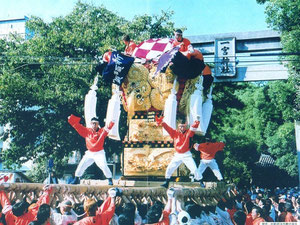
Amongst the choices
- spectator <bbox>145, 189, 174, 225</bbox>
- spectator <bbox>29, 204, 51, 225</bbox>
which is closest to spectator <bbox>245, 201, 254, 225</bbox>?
spectator <bbox>145, 189, 174, 225</bbox>

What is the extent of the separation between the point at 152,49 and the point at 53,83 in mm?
6579

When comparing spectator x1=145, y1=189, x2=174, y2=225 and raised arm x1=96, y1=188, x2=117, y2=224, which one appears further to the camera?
spectator x1=145, y1=189, x2=174, y2=225

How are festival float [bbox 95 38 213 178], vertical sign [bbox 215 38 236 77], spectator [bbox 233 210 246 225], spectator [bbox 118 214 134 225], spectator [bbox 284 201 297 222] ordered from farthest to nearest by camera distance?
vertical sign [bbox 215 38 236 77], festival float [bbox 95 38 213 178], spectator [bbox 284 201 297 222], spectator [bbox 233 210 246 225], spectator [bbox 118 214 134 225]

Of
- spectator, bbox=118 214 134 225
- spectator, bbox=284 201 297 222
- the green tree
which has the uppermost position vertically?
the green tree

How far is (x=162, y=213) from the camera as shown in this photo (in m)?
6.78

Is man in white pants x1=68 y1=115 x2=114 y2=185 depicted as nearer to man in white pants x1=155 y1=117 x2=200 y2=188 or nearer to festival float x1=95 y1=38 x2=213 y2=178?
festival float x1=95 y1=38 x2=213 y2=178

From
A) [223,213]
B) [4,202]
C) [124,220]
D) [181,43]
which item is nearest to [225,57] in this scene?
[181,43]

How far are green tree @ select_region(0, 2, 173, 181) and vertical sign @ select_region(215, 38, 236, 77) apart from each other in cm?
242

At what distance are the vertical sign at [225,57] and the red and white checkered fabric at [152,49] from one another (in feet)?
16.6

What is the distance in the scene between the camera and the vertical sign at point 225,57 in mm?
14867

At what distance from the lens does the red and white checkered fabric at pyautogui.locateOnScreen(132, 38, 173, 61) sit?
401 inches

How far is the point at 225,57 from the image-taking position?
1477 cm

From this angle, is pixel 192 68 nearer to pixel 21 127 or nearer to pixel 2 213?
pixel 2 213

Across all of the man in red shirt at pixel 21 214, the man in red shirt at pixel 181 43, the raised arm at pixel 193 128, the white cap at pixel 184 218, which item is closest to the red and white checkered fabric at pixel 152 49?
the man in red shirt at pixel 181 43
